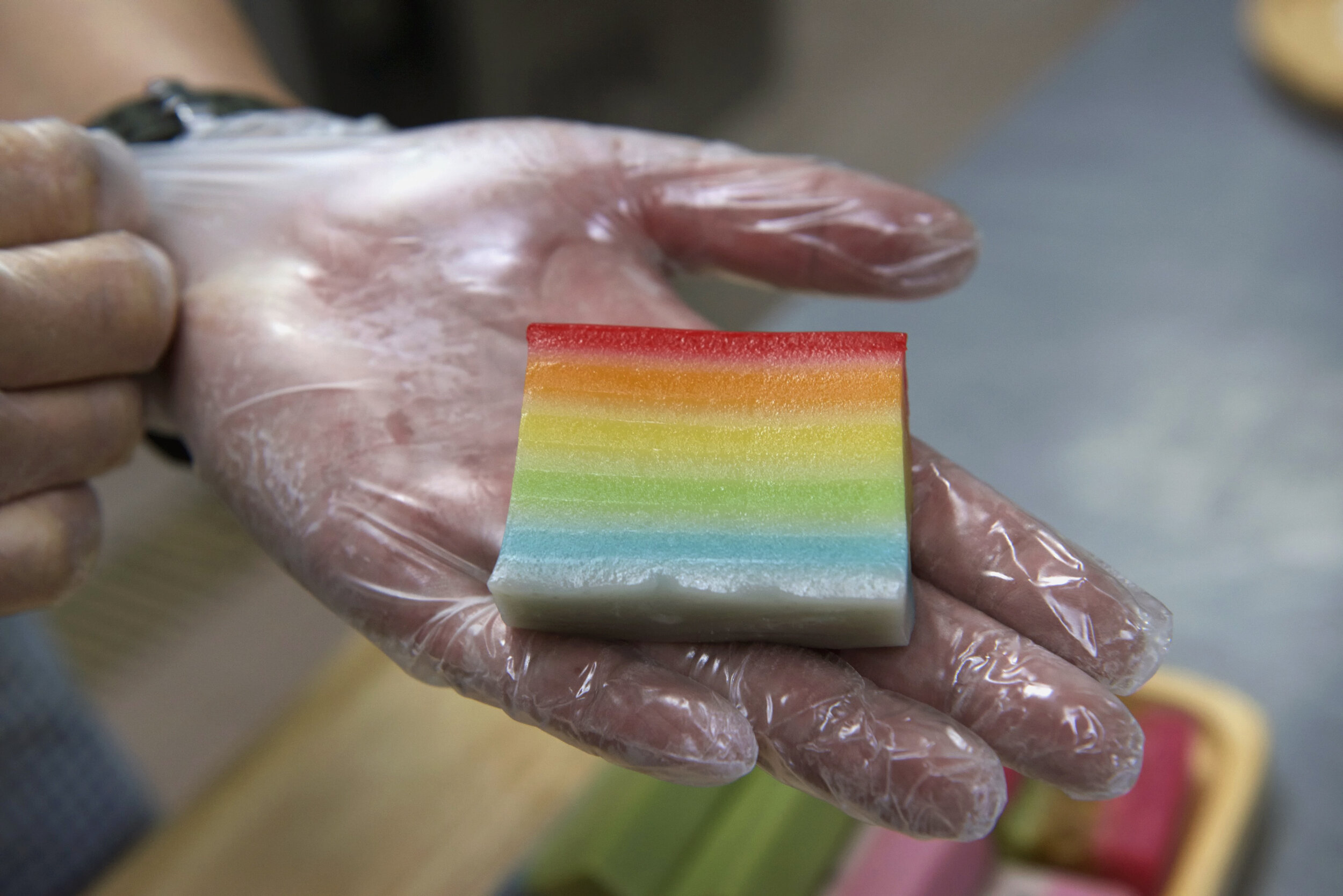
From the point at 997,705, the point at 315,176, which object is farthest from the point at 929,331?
the point at 997,705

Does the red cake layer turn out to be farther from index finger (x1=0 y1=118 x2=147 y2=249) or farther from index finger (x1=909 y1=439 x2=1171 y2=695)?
index finger (x1=0 y1=118 x2=147 y2=249)

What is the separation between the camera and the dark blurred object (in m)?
2.31

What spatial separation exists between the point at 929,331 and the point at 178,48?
4.55 feet

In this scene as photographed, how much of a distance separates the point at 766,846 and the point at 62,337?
2.79 ft

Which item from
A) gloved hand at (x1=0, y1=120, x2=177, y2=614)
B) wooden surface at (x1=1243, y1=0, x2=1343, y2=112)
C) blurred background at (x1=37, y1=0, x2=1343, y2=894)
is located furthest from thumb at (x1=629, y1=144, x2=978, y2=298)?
wooden surface at (x1=1243, y1=0, x2=1343, y2=112)

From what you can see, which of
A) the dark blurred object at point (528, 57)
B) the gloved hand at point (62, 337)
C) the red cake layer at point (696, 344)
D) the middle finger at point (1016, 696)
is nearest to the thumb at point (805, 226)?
the red cake layer at point (696, 344)

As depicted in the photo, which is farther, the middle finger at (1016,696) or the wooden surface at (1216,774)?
the wooden surface at (1216,774)

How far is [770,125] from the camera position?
3238mm

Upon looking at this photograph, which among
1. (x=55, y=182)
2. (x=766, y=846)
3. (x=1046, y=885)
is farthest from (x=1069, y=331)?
(x=55, y=182)

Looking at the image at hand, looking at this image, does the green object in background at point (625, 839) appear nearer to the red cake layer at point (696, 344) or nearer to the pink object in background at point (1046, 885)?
the pink object in background at point (1046, 885)

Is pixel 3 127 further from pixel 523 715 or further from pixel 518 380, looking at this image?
pixel 523 715

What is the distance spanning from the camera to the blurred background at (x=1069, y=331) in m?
1.63

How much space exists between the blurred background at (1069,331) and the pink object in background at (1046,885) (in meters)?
0.27

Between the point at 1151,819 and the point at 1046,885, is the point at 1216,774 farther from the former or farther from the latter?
the point at 1046,885
